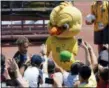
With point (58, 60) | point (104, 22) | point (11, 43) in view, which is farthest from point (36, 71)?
point (11, 43)

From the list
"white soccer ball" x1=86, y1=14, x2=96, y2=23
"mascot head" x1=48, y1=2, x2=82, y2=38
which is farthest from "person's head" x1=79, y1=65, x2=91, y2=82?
"white soccer ball" x1=86, y1=14, x2=96, y2=23

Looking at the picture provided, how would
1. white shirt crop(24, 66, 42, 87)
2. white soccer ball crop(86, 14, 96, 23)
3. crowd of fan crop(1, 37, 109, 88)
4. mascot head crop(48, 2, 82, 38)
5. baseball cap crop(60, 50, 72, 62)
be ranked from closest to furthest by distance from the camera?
crowd of fan crop(1, 37, 109, 88) → white shirt crop(24, 66, 42, 87) → baseball cap crop(60, 50, 72, 62) → mascot head crop(48, 2, 82, 38) → white soccer ball crop(86, 14, 96, 23)

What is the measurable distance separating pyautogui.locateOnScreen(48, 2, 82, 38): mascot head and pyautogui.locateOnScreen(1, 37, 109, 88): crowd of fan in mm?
1214

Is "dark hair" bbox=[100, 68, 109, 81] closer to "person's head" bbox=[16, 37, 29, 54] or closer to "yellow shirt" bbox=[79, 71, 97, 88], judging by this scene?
"yellow shirt" bbox=[79, 71, 97, 88]

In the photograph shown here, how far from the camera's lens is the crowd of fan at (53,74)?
5816 millimetres

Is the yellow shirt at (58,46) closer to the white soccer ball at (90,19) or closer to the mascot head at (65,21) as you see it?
the mascot head at (65,21)

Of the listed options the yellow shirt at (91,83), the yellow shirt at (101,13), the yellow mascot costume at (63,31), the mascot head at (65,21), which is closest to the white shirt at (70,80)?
the yellow shirt at (91,83)

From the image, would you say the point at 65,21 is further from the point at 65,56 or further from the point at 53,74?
the point at 53,74

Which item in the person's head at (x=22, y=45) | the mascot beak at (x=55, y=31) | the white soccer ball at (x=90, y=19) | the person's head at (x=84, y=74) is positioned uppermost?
the white soccer ball at (x=90, y=19)

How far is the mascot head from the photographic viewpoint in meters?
8.09

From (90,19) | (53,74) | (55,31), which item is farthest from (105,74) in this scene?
(90,19)

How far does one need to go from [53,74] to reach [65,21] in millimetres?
2048

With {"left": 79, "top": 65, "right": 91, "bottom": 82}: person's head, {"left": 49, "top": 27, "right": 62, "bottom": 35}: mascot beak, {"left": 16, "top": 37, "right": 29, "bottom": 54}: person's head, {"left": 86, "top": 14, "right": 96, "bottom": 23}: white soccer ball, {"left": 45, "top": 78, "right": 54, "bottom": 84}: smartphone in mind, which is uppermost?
{"left": 86, "top": 14, "right": 96, "bottom": 23}: white soccer ball

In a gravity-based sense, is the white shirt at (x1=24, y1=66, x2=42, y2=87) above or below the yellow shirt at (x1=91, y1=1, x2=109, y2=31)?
below
